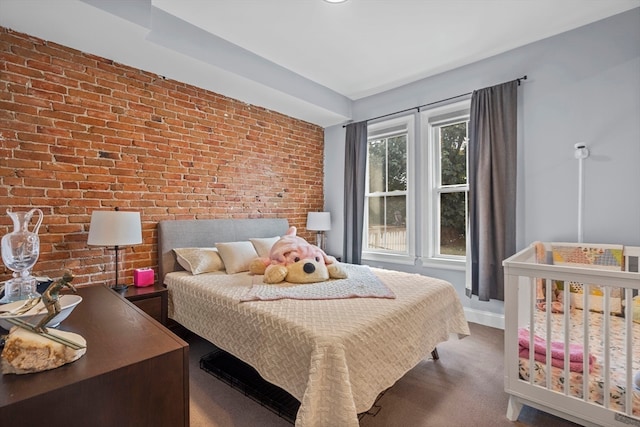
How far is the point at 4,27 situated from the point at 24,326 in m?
2.30

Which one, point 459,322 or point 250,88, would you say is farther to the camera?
point 250,88

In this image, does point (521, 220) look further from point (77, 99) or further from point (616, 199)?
→ point (77, 99)

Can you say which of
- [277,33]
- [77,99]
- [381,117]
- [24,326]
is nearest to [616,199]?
[381,117]

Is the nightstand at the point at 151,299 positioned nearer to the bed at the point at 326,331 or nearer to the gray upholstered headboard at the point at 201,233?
the bed at the point at 326,331

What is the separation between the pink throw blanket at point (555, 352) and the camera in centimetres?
160

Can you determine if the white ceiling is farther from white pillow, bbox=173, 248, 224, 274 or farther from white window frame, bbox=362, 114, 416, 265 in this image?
white pillow, bbox=173, 248, 224, 274

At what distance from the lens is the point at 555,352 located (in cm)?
166

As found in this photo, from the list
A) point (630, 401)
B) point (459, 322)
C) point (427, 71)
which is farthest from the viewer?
point (427, 71)

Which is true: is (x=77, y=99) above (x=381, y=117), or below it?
below

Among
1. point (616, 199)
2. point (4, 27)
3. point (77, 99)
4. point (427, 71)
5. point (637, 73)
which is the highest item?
point (427, 71)

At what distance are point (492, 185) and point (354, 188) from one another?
1658 mm

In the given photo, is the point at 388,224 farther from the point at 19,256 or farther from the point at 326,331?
the point at 19,256

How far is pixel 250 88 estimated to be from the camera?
3.15 meters

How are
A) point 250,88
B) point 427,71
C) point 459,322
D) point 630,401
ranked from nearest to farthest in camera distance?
point 630,401
point 459,322
point 250,88
point 427,71
